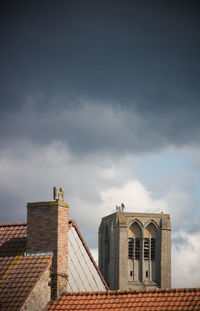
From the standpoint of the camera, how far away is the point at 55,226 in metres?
25.7

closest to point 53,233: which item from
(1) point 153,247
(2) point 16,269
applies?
(2) point 16,269

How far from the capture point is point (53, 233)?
2575cm

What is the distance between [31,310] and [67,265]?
9.08ft

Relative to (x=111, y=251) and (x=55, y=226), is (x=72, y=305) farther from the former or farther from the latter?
(x=111, y=251)

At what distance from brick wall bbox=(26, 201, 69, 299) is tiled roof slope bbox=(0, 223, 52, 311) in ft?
1.40

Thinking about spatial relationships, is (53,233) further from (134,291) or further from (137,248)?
(137,248)

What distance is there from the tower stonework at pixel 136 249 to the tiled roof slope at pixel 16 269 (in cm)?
9994

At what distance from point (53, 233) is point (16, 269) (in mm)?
1747

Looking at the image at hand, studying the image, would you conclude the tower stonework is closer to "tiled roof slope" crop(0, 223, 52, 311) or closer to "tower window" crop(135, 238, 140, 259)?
"tower window" crop(135, 238, 140, 259)

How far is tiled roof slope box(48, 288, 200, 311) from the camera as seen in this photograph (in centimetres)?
2291

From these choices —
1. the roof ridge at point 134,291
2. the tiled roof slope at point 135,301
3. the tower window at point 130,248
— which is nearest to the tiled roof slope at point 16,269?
the tiled roof slope at point 135,301

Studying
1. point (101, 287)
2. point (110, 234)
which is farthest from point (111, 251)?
point (101, 287)

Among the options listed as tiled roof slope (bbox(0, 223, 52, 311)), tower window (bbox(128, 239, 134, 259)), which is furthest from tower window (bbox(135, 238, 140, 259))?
tiled roof slope (bbox(0, 223, 52, 311))

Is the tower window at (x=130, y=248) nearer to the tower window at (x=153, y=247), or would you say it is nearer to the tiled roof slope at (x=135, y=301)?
the tower window at (x=153, y=247)
